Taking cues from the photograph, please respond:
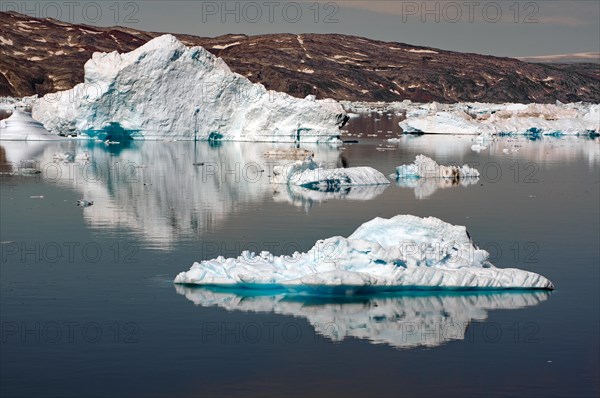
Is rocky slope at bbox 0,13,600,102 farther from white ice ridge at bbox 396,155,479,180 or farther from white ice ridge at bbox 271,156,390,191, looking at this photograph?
white ice ridge at bbox 271,156,390,191

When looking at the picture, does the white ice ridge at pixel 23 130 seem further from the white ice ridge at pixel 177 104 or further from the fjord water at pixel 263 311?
the fjord water at pixel 263 311

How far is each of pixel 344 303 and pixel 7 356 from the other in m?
4.66

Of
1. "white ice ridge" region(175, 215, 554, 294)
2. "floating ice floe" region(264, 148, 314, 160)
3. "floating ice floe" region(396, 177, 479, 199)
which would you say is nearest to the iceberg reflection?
"floating ice floe" region(264, 148, 314, 160)

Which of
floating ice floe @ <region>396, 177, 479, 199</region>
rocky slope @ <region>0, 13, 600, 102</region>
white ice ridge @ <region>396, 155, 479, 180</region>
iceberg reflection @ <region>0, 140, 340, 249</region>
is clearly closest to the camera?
iceberg reflection @ <region>0, 140, 340, 249</region>

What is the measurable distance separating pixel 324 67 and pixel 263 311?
Answer: 153384 mm

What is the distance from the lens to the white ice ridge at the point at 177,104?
138 feet

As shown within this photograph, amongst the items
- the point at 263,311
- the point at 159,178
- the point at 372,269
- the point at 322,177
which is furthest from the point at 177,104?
the point at 263,311

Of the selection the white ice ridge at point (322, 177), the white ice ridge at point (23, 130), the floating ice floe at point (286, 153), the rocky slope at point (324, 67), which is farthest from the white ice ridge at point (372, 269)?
the rocky slope at point (324, 67)

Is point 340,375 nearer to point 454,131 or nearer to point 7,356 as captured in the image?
point 7,356

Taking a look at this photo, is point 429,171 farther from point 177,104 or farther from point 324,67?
point 324,67

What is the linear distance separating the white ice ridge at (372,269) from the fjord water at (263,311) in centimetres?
19

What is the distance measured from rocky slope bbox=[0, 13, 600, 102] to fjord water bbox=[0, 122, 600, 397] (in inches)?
4222

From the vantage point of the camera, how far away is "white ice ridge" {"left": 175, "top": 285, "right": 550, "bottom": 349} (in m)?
12.0

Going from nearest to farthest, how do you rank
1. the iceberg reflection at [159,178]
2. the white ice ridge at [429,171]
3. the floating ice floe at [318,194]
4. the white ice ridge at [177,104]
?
the iceberg reflection at [159,178]
the floating ice floe at [318,194]
the white ice ridge at [429,171]
the white ice ridge at [177,104]
